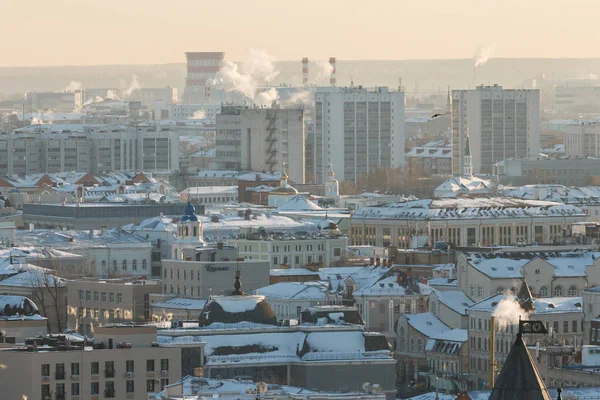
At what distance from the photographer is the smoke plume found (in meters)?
65.8

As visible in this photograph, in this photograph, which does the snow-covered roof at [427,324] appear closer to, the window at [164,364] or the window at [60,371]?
the window at [164,364]

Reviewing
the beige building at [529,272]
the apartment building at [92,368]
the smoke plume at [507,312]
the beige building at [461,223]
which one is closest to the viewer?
the apartment building at [92,368]

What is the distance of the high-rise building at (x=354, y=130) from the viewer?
18075 cm

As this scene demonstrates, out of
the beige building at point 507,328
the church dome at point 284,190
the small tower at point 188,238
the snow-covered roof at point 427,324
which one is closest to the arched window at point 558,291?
the beige building at point 507,328

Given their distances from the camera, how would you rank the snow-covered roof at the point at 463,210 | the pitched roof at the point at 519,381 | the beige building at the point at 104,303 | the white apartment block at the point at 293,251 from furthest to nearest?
1. the snow-covered roof at the point at 463,210
2. the white apartment block at the point at 293,251
3. the beige building at the point at 104,303
4. the pitched roof at the point at 519,381

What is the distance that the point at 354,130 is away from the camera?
594 ft

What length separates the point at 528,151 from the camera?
193 metres

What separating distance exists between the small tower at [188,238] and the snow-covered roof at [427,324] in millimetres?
11349

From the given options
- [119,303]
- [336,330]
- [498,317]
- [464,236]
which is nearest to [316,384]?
[336,330]

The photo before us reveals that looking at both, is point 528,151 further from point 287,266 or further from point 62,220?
point 287,266

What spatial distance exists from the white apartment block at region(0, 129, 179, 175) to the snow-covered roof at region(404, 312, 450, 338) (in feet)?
356

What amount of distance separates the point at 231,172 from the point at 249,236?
72.0 m

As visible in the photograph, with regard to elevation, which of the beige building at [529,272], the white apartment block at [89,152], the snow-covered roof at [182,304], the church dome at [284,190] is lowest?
the snow-covered roof at [182,304]

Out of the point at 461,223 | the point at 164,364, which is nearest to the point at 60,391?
the point at 164,364
